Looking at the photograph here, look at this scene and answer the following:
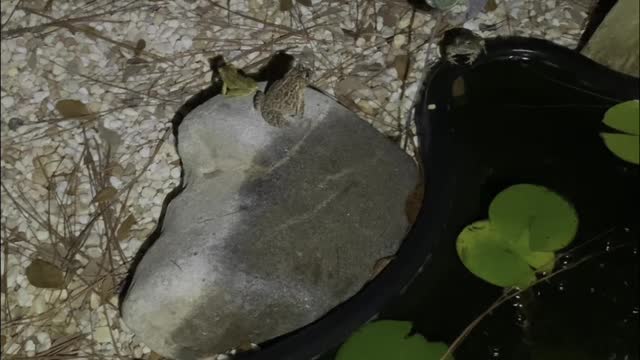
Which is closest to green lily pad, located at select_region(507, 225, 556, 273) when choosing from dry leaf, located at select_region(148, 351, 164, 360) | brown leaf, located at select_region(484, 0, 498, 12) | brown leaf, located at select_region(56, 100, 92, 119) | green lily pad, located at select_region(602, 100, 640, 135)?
green lily pad, located at select_region(602, 100, 640, 135)

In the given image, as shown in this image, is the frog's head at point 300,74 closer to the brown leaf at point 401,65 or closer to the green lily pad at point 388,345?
the brown leaf at point 401,65

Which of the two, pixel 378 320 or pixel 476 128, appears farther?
pixel 476 128

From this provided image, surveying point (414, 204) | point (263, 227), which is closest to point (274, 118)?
point (263, 227)

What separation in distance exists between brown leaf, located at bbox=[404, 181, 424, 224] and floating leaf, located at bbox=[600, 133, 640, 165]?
429 millimetres

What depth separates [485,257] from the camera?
157 centimetres

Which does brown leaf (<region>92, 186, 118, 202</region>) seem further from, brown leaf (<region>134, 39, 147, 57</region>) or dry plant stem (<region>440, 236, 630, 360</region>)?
dry plant stem (<region>440, 236, 630, 360</region>)

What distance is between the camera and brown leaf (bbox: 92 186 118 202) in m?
1.76

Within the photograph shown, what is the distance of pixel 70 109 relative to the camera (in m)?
1.82

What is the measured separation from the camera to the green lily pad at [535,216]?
156 centimetres

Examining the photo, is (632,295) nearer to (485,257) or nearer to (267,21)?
(485,257)

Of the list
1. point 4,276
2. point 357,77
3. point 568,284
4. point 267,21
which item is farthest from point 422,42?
point 4,276

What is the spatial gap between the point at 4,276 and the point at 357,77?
945mm

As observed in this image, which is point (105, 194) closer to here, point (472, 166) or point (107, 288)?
point (107, 288)

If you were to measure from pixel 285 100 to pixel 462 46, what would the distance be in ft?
1.38
